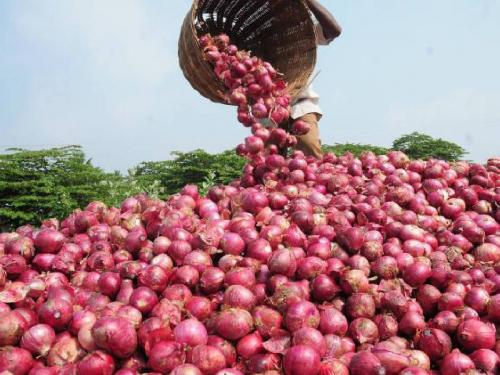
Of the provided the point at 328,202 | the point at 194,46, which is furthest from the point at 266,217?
the point at 194,46

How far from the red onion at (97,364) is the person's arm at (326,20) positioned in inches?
167

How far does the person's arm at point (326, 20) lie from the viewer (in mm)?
4850

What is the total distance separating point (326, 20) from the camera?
4.98 meters

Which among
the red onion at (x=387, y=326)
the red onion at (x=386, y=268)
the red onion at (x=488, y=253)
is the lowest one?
the red onion at (x=387, y=326)

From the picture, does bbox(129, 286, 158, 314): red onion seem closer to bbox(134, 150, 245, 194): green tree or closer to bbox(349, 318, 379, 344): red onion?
bbox(349, 318, 379, 344): red onion

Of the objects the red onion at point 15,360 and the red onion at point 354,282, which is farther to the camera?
the red onion at point 354,282

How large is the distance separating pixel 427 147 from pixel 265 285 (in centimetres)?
1863

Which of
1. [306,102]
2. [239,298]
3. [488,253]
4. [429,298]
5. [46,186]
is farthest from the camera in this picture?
[46,186]

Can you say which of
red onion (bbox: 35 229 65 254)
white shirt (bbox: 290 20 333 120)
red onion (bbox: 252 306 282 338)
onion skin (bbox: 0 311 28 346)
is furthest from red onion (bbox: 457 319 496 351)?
white shirt (bbox: 290 20 333 120)

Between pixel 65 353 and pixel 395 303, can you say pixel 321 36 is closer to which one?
pixel 395 303

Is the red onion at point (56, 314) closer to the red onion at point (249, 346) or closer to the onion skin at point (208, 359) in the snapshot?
the onion skin at point (208, 359)

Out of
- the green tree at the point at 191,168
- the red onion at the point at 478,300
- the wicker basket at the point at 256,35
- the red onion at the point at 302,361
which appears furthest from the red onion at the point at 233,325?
the green tree at the point at 191,168

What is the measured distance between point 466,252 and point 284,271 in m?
1.02

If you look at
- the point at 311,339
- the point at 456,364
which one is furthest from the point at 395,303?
the point at 311,339
